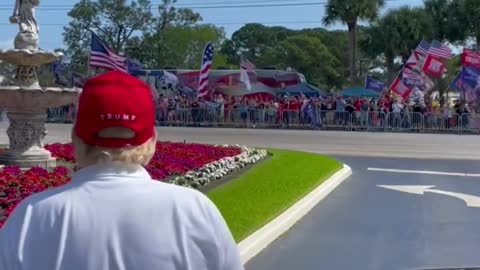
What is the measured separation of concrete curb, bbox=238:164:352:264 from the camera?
28.7 feet

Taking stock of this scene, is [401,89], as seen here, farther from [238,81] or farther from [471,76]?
[238,81]

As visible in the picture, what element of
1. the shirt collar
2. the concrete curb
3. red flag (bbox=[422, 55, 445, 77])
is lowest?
the concrete curb

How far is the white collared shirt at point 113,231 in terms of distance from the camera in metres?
2.44

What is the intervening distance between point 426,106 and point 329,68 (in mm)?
50798

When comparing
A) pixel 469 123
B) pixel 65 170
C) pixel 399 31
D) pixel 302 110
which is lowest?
pixel 469 123

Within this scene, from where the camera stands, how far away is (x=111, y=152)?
260 cm

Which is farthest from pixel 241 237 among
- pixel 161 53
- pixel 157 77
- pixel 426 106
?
pixel 161 53

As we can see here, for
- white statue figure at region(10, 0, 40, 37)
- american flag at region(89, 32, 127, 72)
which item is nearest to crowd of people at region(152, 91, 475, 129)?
american flag at region(89, 32, 127, 72)

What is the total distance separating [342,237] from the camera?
32.9ft

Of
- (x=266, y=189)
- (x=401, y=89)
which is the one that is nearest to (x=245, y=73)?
(x=401, y=89)

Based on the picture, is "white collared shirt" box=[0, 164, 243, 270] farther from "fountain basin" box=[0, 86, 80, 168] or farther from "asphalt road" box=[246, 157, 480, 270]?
"fountain basin" box=[0, 86, 80, 168]

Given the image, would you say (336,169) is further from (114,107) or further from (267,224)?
(114,107)

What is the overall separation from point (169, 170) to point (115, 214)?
11712 mm

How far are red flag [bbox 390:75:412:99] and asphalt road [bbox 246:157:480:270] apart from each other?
22.3 m
